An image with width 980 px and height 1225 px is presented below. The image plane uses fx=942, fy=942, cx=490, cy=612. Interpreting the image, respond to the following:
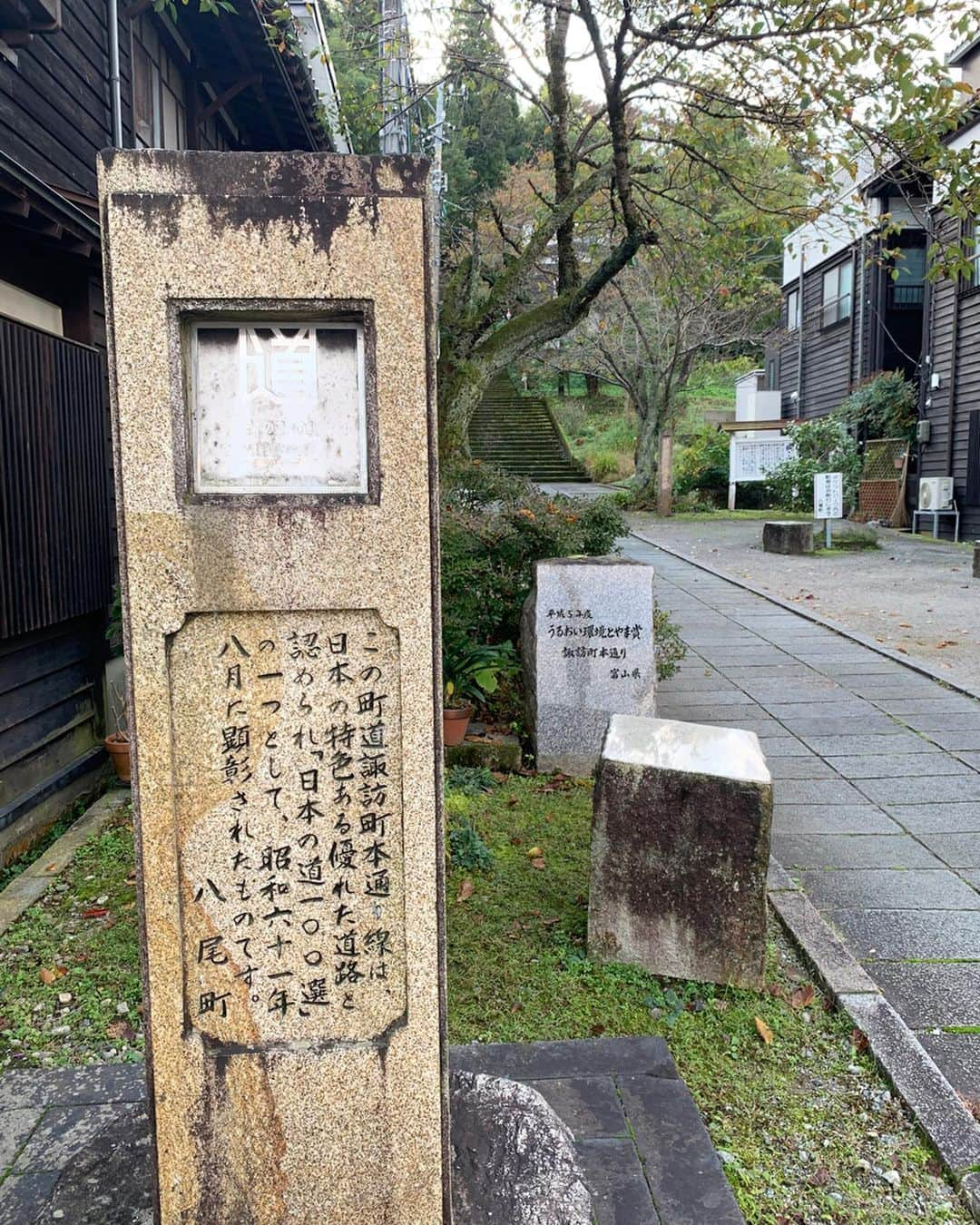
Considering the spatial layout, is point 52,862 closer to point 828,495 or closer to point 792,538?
point 792,538

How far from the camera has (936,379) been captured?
1902 cm

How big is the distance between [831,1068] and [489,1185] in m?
1.38

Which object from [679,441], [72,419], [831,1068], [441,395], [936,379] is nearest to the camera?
[831,1068]

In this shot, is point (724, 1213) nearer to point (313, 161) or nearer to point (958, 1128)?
point (958, 1128)

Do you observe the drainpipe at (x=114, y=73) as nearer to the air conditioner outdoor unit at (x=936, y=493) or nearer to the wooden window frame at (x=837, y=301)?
the air conditioner outdoor unit at (x=936, y=493)

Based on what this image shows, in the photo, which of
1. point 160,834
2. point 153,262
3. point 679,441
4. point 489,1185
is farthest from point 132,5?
point 679,441

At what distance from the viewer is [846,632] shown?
10156mm

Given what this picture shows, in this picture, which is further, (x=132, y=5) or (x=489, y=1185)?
(x=132, y=5)

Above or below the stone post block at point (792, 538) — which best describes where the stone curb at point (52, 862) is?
below

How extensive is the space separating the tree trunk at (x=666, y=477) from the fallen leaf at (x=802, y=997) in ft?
60.8

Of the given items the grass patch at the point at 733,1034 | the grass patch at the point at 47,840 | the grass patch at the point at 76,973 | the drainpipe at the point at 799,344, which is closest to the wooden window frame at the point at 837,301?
the drainpipe at the point at 799,344

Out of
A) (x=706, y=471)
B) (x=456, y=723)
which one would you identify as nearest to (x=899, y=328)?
(x=706, y=471)

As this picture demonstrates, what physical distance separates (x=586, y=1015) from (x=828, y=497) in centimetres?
1464

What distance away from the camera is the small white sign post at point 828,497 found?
16.2 m
